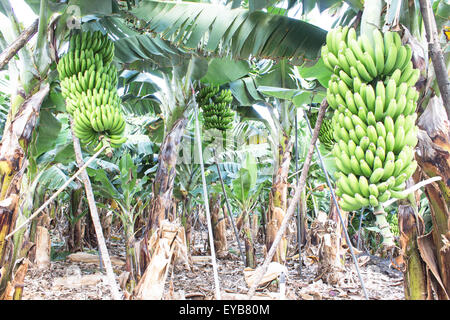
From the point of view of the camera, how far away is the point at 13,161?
68.2 inches

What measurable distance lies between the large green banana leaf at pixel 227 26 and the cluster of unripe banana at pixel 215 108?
29.8 inches

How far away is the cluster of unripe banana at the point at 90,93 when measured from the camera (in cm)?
156

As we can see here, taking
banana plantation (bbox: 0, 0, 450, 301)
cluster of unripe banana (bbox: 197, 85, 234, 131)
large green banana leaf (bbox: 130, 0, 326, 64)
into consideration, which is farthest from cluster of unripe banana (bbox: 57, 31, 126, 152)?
cluster of unripe banana (bbox: 197, 85, 234, 131)

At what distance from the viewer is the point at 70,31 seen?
6.31 feet

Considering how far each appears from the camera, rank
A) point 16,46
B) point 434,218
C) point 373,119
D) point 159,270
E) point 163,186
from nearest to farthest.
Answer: point 373,119 → point 434,218 → point 16,46 → point 159,270 → point 163,186

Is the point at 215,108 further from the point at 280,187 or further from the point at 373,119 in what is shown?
the point at 373,119

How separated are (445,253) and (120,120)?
1.74m

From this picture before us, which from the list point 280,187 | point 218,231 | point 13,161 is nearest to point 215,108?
→ point 280,187

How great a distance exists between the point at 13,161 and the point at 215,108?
167cm

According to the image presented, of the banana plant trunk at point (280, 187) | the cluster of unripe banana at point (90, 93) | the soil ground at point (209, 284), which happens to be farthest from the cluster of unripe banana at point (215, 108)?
the soil ground at point (209, 284)

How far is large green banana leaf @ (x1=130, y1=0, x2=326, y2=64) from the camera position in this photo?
210cm
